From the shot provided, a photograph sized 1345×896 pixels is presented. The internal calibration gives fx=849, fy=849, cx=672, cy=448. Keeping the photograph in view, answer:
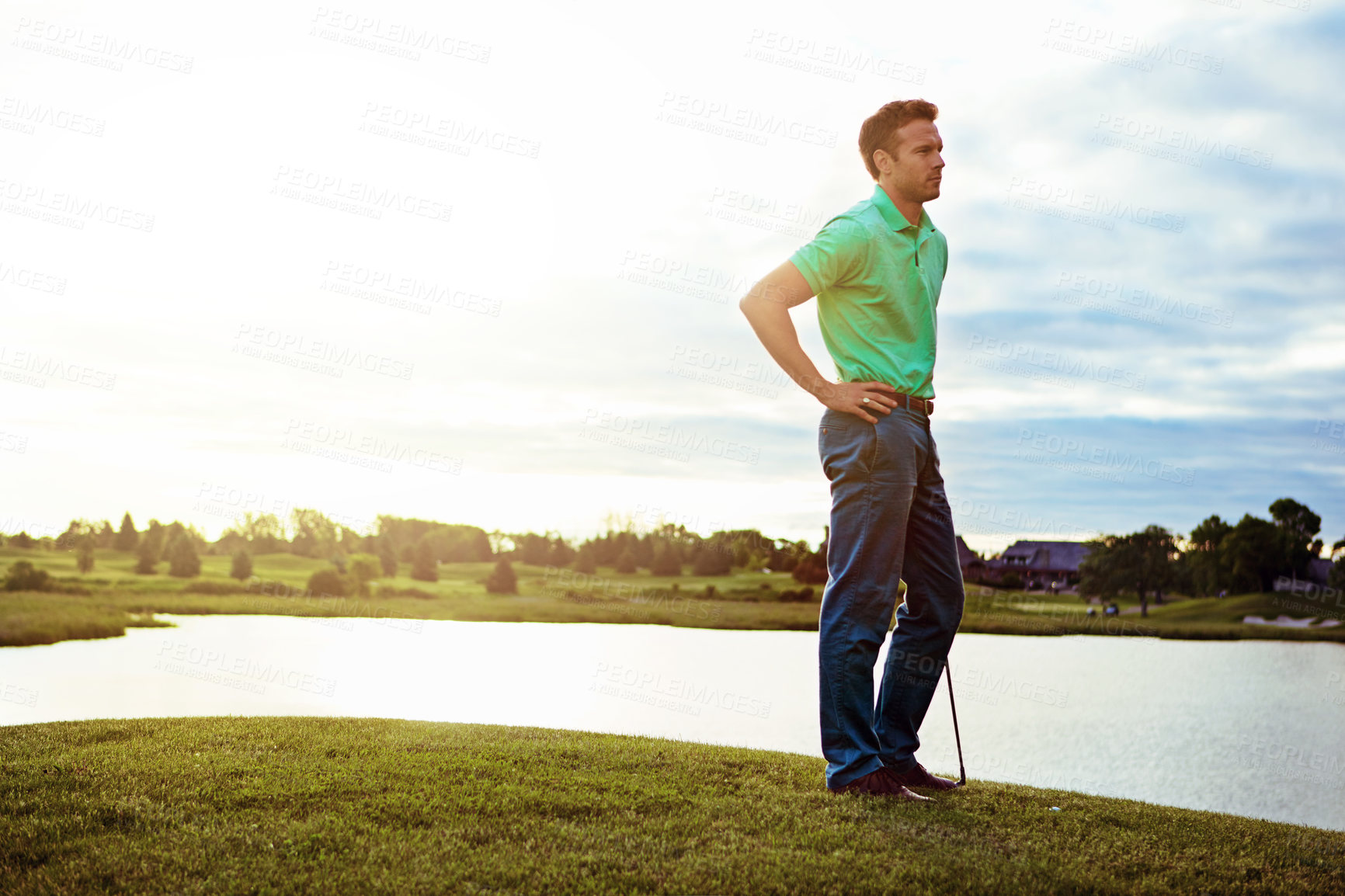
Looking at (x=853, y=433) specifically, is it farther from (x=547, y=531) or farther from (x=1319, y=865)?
(x=547, y=531)

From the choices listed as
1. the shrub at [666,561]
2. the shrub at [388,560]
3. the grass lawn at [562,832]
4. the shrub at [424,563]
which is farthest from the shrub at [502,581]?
the grass lawn at [562,832]

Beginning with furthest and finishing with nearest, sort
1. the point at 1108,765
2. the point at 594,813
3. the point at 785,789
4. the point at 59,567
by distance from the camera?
the point at 59,567 < the point at 1108,765 < the point at 785,789 < the point at 594,813

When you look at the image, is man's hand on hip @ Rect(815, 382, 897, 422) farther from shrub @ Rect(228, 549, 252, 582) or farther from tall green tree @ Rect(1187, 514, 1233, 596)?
tall green tree @ Rect(1187, 514, 1233, 596)

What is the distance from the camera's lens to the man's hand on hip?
3504 millimetres

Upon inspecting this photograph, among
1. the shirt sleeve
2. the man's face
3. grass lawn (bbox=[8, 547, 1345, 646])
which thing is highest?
the man's face

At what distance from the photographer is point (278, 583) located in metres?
36.3

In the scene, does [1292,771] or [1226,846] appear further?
[1292,771]

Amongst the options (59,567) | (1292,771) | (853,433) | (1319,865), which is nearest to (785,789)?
(853,433)

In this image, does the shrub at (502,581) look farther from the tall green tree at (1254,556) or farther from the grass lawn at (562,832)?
the tall green tree at (1254,556)

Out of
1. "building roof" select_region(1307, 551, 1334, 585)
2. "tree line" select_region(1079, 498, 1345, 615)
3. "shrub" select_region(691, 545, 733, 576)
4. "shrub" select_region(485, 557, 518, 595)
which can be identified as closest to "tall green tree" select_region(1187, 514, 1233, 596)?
"tree line" select_region(1079, 498, 1345, 615)

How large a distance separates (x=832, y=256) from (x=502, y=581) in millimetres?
36651

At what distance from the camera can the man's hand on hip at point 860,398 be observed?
3.50 metres

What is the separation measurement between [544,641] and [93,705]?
15.7m

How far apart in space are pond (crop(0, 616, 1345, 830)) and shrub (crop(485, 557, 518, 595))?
10.5m
